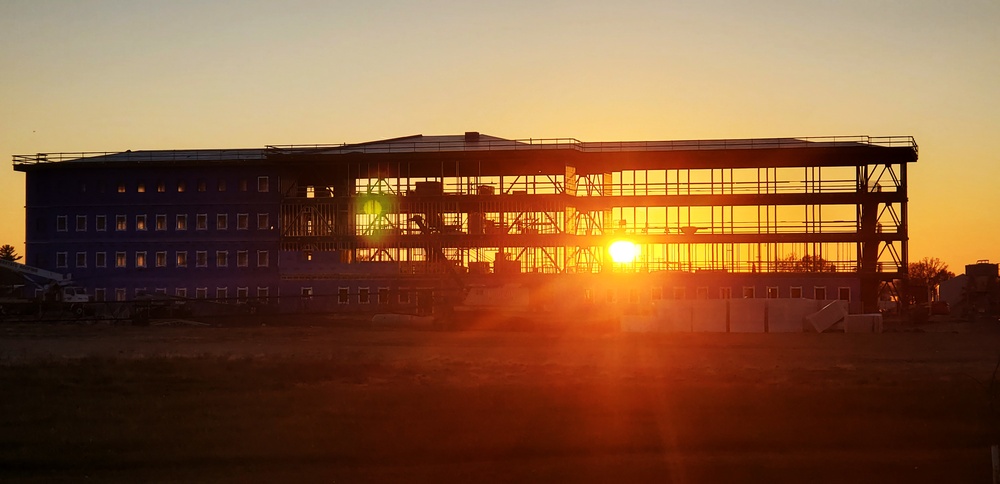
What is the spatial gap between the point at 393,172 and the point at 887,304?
46.4m

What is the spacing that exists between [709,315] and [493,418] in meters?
35.1

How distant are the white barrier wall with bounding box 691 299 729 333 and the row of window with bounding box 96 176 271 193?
4196 centimetres

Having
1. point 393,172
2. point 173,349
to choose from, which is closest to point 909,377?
point 173,349

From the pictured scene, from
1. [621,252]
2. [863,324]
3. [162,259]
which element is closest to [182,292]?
[162,259]

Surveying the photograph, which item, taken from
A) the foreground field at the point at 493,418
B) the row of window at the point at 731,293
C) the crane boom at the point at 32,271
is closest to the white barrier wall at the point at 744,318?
the foreground field at the point at 493,418

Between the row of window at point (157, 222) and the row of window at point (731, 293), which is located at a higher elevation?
the row of window at point (157, 222)

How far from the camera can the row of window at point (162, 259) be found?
92.1 meters

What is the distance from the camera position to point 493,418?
29297 millimetres

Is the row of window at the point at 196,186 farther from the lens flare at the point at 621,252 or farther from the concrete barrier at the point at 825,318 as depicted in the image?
the concrete barrier at the point at 825,318

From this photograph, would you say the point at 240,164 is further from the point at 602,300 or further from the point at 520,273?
the point at 602,300

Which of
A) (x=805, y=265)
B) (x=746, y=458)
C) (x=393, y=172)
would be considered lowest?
A: (x=746, y=458)

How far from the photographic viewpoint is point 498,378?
36906mm

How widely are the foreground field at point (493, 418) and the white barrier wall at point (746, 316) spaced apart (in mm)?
16564

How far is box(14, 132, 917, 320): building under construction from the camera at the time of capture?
85.6 meters
